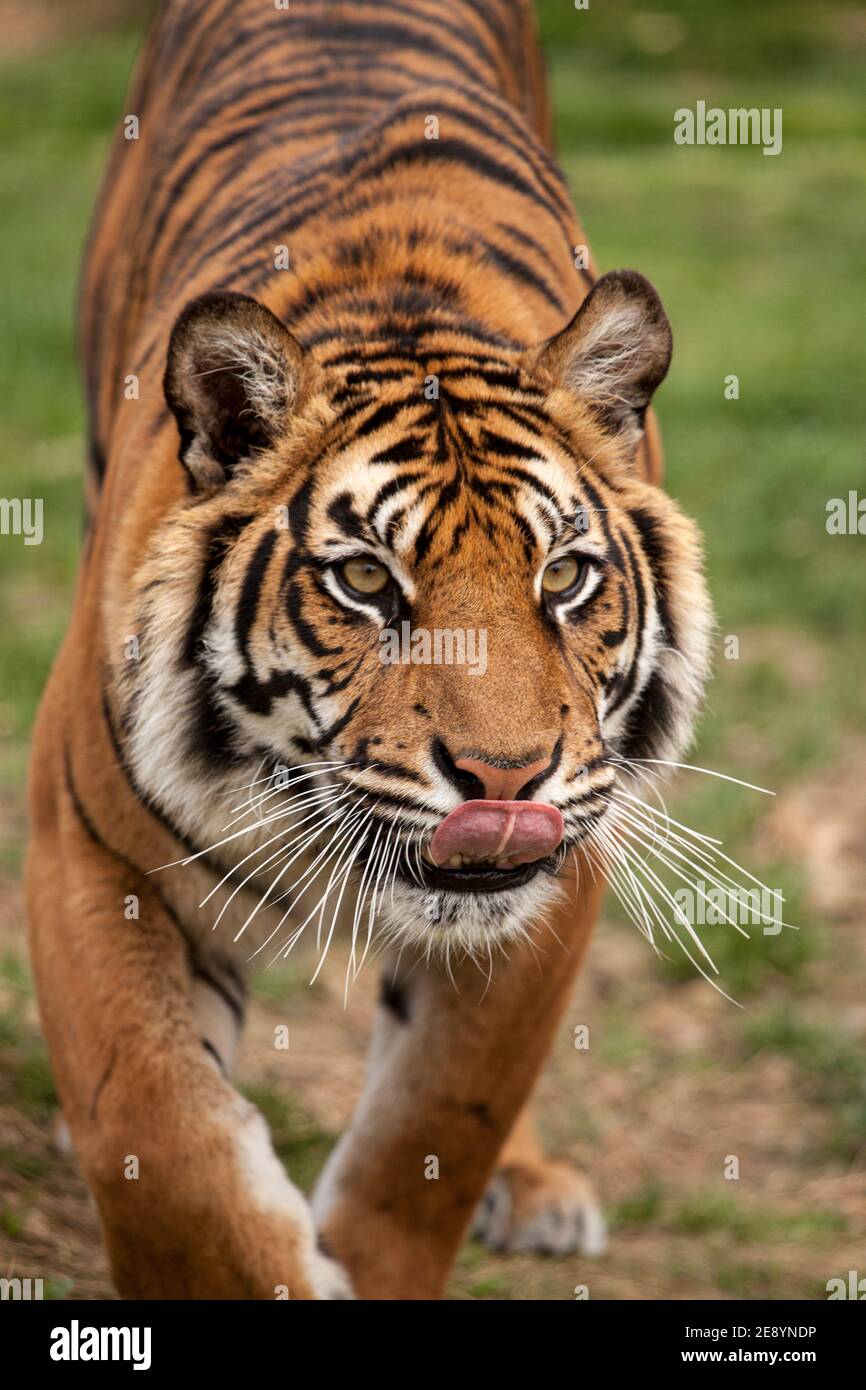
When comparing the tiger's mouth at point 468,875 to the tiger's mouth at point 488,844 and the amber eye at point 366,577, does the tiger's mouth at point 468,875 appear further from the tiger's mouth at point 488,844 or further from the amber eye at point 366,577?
the amber eye at point 366,577

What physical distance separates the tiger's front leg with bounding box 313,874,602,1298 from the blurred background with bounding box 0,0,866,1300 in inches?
14.5

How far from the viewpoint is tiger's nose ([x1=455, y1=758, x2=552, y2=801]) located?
184 cm

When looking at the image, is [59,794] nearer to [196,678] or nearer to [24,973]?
[196,678]

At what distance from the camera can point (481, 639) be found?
192cm

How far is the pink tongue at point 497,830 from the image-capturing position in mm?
1857

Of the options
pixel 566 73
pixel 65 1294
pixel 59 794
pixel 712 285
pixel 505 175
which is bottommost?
pixel 65 1294

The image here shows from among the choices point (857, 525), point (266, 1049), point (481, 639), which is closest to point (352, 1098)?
point (266, 1049)

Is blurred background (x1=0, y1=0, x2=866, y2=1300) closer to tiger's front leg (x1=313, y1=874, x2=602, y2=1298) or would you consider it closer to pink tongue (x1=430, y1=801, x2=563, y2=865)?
tiger's front leg (x1=313, y1=874, x2=602, y2=1298)

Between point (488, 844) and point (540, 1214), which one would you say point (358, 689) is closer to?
point (488, 844)

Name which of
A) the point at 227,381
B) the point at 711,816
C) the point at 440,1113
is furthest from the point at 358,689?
the point at 711,816

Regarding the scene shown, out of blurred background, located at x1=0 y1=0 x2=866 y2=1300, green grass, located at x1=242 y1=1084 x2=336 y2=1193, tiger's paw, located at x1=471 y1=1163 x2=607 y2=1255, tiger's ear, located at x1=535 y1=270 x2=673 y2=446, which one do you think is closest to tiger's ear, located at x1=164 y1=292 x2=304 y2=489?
tiger's ear, located at x1=535 y1=270 x2=673 y2=446

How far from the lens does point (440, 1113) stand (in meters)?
2.42

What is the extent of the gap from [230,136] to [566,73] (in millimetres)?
9489

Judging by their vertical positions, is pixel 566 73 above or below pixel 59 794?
above
